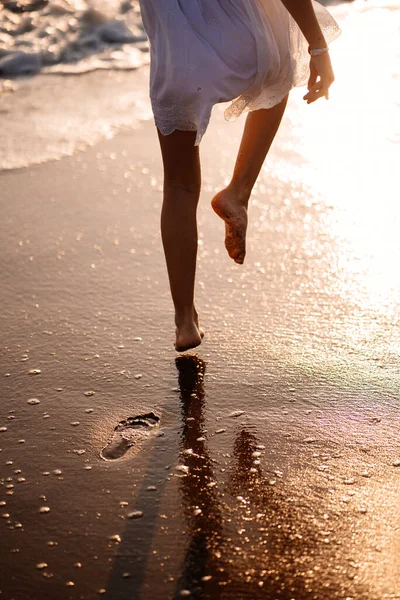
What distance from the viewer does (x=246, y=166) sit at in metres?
2.81

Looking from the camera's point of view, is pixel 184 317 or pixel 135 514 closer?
pixel 135 514

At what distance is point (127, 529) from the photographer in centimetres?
198

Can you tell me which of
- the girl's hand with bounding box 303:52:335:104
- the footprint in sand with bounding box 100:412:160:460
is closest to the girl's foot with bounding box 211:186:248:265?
the girl's hand with bounding box 303:52:335:104

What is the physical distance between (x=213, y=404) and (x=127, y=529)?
571 mm

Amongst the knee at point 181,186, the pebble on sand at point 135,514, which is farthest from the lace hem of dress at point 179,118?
the pebble on sand at point 135,514

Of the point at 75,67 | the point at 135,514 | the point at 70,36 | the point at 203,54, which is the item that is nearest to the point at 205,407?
the point at 135,514

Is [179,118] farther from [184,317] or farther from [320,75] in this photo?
[184,317]

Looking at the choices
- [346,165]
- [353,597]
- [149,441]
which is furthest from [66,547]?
[346,165]

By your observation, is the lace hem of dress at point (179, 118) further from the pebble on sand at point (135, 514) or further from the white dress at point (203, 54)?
the pebble on sand at point (135, 514)

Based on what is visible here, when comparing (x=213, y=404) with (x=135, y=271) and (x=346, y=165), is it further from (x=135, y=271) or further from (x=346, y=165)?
(x=346, y=165)

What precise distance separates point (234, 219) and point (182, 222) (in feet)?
0.59

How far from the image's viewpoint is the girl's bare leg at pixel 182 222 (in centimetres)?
257

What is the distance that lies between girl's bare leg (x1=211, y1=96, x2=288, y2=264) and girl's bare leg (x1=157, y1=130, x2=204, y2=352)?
133 mm

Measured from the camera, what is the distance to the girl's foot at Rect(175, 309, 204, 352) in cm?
262
